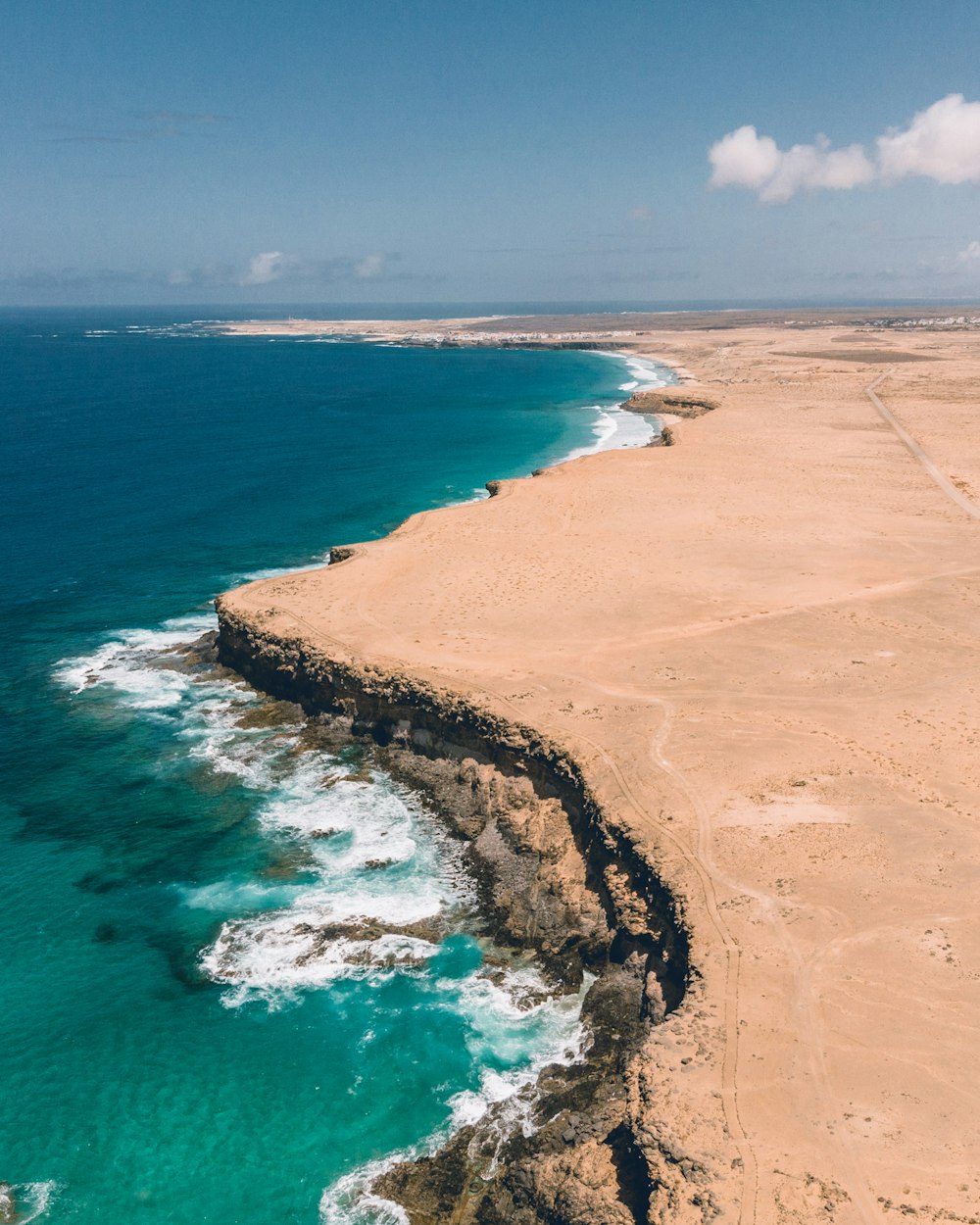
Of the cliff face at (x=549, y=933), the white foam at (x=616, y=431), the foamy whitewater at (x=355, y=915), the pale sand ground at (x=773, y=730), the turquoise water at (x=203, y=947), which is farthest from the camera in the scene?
the white foam at (x=616, y=431)

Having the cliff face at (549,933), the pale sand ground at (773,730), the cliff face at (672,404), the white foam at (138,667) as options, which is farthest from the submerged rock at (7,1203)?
the cliff face at (672,404)

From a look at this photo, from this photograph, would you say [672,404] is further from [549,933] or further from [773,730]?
[549,933]

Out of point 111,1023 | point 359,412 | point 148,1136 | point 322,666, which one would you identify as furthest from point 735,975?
point 359,412

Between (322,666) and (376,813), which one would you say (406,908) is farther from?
(322,666)

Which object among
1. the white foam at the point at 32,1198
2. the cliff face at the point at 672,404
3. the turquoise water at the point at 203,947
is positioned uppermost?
the cliff face at the point at 672,404

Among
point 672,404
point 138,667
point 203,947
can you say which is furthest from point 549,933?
point 672,404

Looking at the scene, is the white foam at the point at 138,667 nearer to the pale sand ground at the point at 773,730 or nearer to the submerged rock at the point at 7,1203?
the pale sand ground at the point at 773,730
